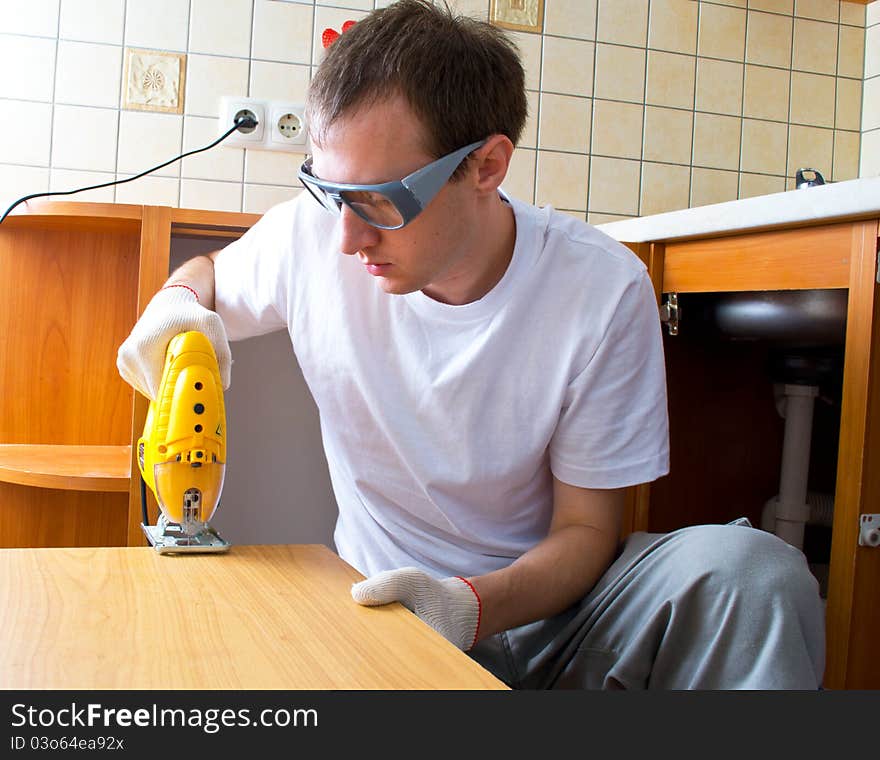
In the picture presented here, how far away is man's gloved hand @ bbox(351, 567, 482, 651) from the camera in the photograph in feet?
2.68

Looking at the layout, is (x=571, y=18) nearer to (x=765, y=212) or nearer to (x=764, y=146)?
(x=764, y=146)

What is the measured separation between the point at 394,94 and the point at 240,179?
1213 mm

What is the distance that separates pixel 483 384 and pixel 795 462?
2.84 feet

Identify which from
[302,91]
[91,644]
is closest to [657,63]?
[302,91]

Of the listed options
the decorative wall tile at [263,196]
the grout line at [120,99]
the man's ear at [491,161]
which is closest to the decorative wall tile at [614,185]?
the decorative wall tile at [263,196]

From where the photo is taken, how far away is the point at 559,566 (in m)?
1.13

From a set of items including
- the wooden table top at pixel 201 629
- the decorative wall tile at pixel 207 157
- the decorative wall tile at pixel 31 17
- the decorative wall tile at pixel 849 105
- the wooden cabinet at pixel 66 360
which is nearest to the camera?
the wooden table top at pixel 201 629

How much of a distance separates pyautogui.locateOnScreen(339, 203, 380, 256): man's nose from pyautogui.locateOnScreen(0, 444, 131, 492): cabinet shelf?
→ 68 centimetres

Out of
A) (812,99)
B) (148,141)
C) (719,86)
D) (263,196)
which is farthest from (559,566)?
(812,99)

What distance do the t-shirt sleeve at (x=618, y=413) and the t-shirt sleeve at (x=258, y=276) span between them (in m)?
0.40

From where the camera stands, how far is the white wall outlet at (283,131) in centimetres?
219

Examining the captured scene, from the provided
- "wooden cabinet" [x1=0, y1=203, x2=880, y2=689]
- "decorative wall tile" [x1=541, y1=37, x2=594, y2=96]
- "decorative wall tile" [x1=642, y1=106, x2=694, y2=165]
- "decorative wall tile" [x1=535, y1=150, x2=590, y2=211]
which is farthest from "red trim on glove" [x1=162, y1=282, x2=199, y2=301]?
"decorative wall tile" [x1=642, y1=106, x2=694, y2=165]

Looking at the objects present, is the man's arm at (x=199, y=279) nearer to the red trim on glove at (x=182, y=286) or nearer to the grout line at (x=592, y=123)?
the red trim on glove at (x=182, y=286)

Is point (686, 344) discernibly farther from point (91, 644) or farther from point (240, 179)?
point (91, 644)
